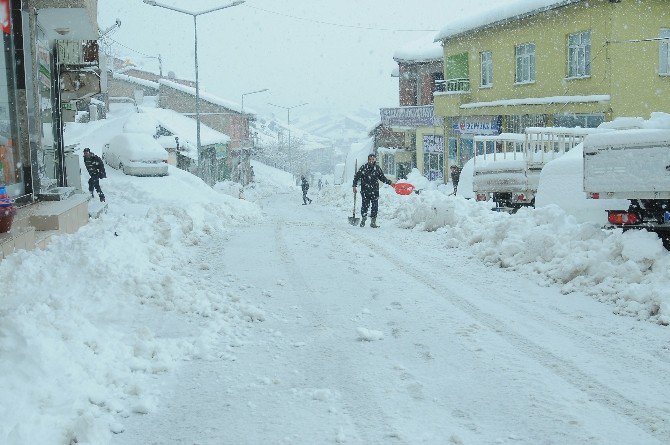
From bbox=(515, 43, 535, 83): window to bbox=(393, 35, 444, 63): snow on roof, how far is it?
1190cm

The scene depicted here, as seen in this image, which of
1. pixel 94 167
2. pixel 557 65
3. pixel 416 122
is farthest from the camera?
pixel 416 122

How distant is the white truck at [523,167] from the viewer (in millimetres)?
14219

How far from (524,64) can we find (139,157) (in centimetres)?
1487

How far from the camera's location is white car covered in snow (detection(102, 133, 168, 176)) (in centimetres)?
2364

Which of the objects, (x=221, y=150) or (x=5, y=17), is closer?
(x=5, y=17)

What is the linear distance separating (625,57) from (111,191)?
15.9 metres

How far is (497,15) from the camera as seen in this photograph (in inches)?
1027

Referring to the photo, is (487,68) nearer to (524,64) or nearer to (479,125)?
(479,125)

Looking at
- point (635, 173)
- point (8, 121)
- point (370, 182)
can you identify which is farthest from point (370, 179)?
point (8, 121)

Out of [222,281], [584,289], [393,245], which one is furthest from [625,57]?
[222,281]

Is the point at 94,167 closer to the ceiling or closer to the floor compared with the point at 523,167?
closer to the ceiling

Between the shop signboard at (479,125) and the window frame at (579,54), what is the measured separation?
4983 mm

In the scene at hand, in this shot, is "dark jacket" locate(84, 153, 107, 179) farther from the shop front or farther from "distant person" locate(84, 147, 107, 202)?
the shop front

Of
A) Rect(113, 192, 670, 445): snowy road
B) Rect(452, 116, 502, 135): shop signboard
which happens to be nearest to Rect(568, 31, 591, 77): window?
Rect(452, 116, 502, 135): shop signboard
